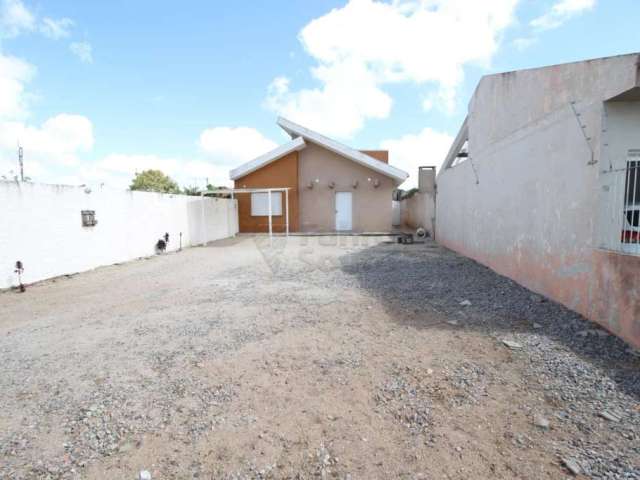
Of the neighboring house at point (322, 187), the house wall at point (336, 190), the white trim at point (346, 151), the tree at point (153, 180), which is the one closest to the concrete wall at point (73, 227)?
the neighboring house at point (322, 187)

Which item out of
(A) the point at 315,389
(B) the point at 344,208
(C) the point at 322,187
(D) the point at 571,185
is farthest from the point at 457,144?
(A) the point at 315,389

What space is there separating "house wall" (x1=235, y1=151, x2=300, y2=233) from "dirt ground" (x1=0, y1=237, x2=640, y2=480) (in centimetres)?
1250

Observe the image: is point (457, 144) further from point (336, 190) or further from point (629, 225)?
point (629, 225)

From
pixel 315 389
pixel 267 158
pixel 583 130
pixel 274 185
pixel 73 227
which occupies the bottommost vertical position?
pixel 315 389

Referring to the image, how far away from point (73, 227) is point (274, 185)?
10894 mm

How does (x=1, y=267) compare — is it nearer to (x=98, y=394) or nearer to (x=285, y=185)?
(x=98, y=394)

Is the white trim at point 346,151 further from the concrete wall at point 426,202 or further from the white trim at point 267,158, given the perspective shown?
the concrete wall at point 426,202

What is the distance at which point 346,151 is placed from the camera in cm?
1647

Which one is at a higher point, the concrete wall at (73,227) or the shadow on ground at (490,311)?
the concrete wall at (73,227)

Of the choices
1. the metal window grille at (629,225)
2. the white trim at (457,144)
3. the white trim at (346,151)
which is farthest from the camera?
the white trim at (346,151)

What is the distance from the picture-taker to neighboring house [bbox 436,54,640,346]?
369 centimetres

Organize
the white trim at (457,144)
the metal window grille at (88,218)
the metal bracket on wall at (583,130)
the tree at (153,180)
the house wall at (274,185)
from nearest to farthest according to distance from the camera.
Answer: the metal bracket on wall at (583,130) < the metal window grille at (88,218) < the white trim at (457,144) < the house wall at (274,185) < the tree at (153,180)

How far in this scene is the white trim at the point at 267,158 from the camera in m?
16.8

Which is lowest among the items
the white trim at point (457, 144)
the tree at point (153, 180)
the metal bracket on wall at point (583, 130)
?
the metal bracket on wall at point (583, 130)
